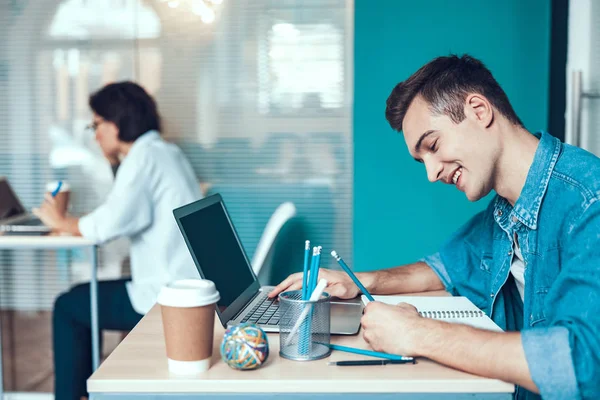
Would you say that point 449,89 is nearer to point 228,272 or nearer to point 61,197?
point 228,272

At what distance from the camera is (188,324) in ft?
3.51

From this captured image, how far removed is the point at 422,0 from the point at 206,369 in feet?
7.00

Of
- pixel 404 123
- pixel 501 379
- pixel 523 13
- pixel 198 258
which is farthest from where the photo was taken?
pixel 523 13

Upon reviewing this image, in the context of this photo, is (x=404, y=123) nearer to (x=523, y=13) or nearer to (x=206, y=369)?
(x=206, y=369)

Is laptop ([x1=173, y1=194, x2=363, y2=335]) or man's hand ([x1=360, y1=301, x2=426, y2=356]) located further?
laptop ([x1=173, y1=194, x2=363, y2=335])

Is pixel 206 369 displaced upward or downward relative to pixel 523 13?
downward

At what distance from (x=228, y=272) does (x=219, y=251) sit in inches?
1.9

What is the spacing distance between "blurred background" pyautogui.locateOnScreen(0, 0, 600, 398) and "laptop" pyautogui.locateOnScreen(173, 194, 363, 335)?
4.40ft

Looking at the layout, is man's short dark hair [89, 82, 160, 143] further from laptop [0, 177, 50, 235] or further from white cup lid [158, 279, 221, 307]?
white cup lid [158, 279, 221, 307]

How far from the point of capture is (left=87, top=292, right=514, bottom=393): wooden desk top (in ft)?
3.48

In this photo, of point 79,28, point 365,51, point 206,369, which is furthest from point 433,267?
point 79,28

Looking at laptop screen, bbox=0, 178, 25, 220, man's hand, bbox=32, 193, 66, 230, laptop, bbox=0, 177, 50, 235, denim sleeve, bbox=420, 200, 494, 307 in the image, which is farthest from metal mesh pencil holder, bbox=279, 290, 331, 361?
laptop screen, bbox=0, 178, 25, 220

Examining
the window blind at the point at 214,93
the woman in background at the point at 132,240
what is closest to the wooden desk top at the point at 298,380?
the woman in background at the point at 132,240

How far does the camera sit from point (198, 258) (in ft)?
4.14
